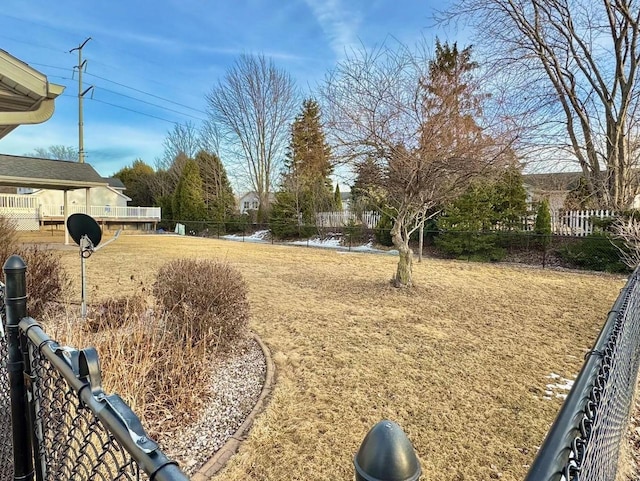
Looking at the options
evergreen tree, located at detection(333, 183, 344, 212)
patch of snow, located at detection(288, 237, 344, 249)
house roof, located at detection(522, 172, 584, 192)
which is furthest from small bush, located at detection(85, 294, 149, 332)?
evergreen tree, located at detection(333, 183, 344, 212)

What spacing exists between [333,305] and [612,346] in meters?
4.75

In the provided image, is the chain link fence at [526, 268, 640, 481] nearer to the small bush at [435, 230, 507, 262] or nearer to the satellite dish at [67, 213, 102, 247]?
the satellite dish at [67, 213, 102, 247]

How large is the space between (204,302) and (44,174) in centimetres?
1418

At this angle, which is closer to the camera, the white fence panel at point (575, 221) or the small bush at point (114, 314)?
the small bush at point (114, 314)

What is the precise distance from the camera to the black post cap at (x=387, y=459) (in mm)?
569

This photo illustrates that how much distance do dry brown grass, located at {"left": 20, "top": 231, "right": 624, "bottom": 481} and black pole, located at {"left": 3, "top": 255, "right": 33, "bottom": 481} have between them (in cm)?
110

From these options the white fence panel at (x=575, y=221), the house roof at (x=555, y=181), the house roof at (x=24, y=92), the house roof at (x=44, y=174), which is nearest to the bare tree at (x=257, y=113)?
the house roof at (x=44, y=174)

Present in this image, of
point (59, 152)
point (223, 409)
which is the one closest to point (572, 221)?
point (223, 409)

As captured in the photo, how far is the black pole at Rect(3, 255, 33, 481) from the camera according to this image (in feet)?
4.08

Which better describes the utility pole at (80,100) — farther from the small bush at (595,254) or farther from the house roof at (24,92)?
the small bush at (595,254)

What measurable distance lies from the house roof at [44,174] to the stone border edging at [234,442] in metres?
13.4

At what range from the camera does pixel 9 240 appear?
5.39 metres

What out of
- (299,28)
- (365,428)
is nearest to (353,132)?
(365,428)

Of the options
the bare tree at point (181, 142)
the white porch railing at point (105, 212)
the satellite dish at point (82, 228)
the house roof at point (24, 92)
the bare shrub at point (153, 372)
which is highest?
the bare tree at point (181, 142)
